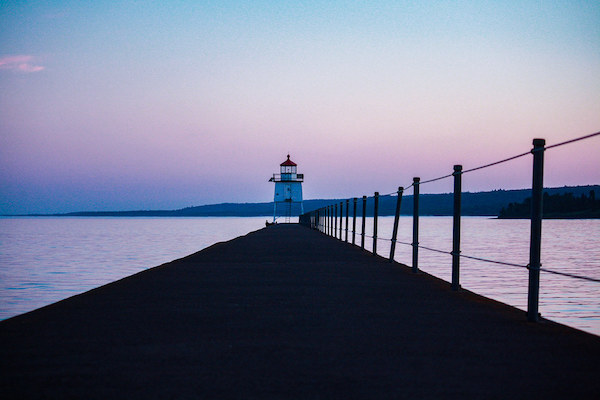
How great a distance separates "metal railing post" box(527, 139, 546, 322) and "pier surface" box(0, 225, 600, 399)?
15cm

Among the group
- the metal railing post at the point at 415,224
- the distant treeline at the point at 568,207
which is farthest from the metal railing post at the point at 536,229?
the distant treeline at the point at 568,207

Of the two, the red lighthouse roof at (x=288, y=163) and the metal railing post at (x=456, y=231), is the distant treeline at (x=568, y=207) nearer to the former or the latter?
the red lighthouse roof at (x=288, y=163)

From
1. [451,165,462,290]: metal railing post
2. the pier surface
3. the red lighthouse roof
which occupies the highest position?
the red lighthouse roof

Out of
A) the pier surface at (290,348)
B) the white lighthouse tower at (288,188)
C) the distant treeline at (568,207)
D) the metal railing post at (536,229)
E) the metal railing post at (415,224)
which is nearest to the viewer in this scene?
the pier surface at (290,348)

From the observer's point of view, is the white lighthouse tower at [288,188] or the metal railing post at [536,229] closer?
the metal railing post at [536,229]

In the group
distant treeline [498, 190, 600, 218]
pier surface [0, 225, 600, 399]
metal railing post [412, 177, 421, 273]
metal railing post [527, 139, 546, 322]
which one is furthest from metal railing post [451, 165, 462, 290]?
distant treeline [498, 190, 600, 218]

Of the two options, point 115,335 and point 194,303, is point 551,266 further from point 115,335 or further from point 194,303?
point 115,335

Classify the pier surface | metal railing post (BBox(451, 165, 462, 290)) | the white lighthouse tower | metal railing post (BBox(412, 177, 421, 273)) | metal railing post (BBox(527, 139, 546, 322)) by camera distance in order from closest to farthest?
the pier surface → metal railing post (BBox(527, 139, 546, 322)) → metal railing post (BBox(451, 165, 462, 290)) → metal railing post (BBox(412, 177, 421, 273)) → the white lighthouse tower

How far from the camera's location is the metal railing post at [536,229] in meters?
5.01

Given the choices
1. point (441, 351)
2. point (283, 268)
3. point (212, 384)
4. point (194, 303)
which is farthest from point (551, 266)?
point (212, 384)

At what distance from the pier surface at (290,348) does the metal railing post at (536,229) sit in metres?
0.15

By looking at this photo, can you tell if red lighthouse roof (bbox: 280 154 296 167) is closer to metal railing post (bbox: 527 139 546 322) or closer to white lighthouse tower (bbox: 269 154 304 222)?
white lighthouse tower (bbox: 269 154 304 222)

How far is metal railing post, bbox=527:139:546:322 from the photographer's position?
5008 millimetres

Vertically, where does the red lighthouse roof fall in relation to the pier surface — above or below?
above
